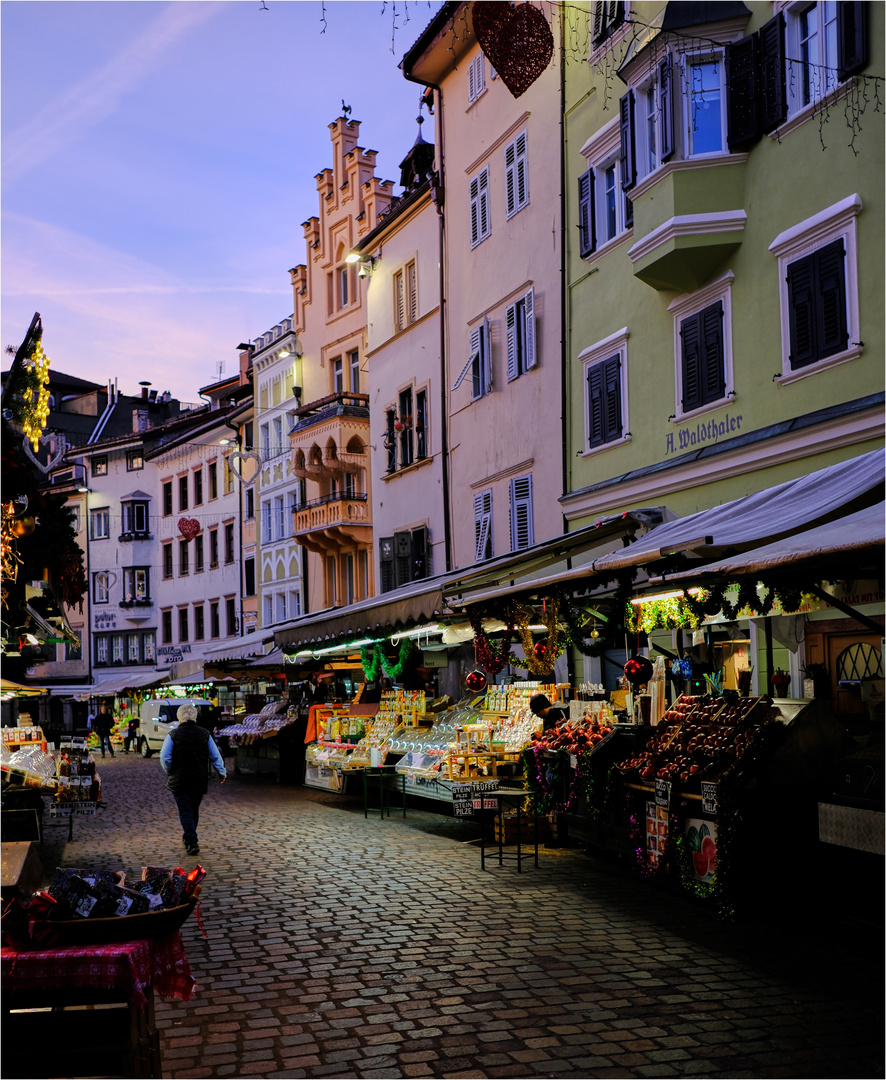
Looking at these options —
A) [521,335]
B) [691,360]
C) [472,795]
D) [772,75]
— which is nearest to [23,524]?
[472,795]

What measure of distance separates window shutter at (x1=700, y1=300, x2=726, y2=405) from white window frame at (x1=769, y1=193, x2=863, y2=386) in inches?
53.1

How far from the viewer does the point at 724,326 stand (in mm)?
15836

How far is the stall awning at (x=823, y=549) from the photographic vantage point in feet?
22.2

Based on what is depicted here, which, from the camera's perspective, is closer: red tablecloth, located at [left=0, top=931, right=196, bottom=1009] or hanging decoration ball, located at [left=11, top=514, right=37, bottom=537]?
red tablecloth, located at [left=0, top=931, right=196, bottom=1009]

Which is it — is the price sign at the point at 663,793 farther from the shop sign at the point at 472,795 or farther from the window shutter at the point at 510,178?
the window shutter at the point at 510,178

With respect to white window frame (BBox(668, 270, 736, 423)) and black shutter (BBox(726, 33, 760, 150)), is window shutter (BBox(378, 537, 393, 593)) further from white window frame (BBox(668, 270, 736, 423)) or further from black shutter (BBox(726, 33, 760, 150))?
black shutter (BBox(726, 33, 760, 150))

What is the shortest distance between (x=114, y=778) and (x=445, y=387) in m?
12.1

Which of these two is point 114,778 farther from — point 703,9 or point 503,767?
point 703,9

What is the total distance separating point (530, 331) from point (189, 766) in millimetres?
11886

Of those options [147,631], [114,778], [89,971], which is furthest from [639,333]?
[147,631]

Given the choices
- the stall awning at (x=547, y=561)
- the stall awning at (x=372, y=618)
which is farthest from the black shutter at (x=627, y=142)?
the stall awning at (x=372, y=618)

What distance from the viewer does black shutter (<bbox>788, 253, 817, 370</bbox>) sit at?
13.9m

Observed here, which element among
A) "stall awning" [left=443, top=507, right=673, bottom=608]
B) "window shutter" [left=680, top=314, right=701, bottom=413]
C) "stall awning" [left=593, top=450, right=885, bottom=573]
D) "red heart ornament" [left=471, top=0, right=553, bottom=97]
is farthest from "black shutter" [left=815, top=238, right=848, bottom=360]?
"red heart ornament" [left=471, top=0, right=553, bottom=97]

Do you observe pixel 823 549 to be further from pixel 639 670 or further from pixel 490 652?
pixel 490 652
